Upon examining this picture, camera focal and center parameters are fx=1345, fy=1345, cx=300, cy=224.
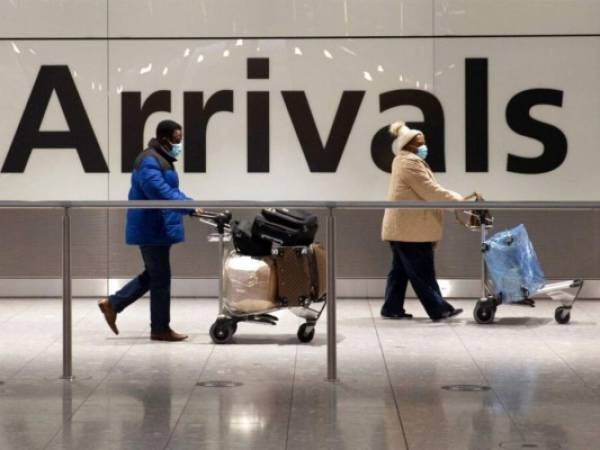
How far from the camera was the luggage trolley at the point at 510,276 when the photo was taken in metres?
8.12

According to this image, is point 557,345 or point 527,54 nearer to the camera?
point 557,345

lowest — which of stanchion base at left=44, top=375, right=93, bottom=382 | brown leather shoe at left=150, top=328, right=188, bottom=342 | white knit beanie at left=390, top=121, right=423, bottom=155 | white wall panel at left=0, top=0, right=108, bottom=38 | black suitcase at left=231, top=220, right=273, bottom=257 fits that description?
stanchion base at left=44, top=375, right=93, bottom=382

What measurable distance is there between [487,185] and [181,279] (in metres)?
4.79

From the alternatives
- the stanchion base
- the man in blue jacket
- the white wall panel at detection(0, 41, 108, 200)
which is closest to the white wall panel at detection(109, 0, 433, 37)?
the white wall panel at detection(0, 41, 108, 200)

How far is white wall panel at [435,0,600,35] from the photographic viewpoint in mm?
12062

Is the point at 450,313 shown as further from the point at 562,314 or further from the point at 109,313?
the point at 109,313

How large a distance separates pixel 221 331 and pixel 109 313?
71 centimetres

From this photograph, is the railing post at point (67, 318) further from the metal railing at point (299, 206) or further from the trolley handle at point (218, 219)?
the trolley handle at point (218, 219)

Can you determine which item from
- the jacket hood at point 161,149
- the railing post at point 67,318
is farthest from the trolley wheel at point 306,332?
the jacket hood at point 161,149

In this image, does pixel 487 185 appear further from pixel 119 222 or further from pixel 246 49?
pixel 119 222

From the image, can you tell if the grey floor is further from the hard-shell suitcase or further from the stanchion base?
the hard-shell suitcase

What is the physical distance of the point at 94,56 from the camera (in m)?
12.2

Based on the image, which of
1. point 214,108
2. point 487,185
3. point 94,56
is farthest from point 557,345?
point 94,56

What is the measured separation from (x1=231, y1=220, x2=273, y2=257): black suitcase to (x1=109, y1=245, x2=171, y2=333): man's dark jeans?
18.2 inches
